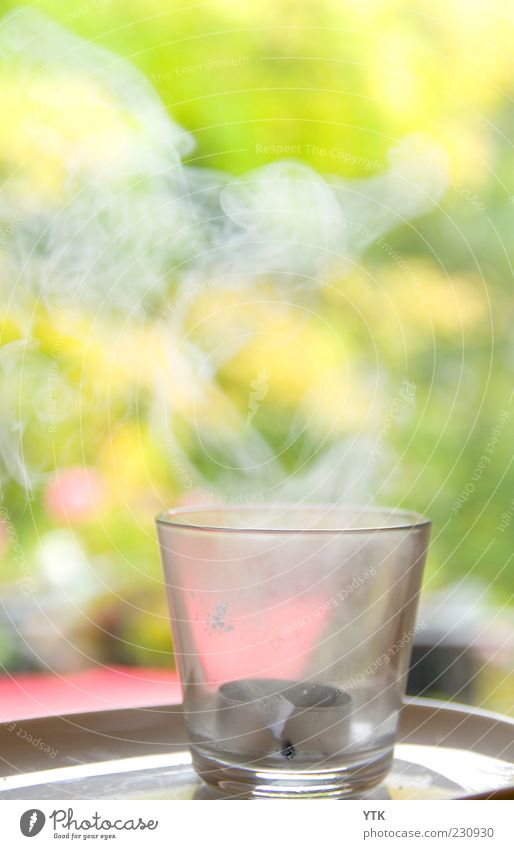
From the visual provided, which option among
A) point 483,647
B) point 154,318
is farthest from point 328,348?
point 483,647

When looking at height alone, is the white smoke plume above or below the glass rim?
above

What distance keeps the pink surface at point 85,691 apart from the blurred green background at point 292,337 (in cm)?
1

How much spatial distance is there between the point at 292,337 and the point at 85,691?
0.68ft

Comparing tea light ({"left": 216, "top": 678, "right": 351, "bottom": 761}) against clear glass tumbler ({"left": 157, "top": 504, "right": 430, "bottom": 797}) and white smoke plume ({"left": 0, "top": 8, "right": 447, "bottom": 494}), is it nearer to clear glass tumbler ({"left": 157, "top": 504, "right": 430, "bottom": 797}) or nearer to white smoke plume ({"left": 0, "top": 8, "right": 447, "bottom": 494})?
clear glass tumbler ({"left": 157, "top": 504, "right": 430, "bottom": 797})

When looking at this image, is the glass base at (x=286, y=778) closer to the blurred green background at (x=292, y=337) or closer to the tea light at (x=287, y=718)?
the tea light at (x=287, y=718)

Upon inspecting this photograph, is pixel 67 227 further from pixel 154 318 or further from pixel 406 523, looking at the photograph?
pixel 406 523

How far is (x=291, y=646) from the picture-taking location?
29 cm

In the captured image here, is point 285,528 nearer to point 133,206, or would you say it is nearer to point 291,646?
point 291,646

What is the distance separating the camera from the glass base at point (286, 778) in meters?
0.30

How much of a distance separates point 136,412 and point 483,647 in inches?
9.7

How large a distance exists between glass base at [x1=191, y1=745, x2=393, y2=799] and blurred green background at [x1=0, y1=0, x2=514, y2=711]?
12 centimetres

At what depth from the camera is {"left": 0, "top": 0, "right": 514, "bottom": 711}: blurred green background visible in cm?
42

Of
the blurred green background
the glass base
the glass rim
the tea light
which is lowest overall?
the glass base

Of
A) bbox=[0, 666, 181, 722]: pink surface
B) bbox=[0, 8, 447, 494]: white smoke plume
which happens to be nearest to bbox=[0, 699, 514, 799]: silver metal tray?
bbox=[0, 666, 181, 722]: pink surface
